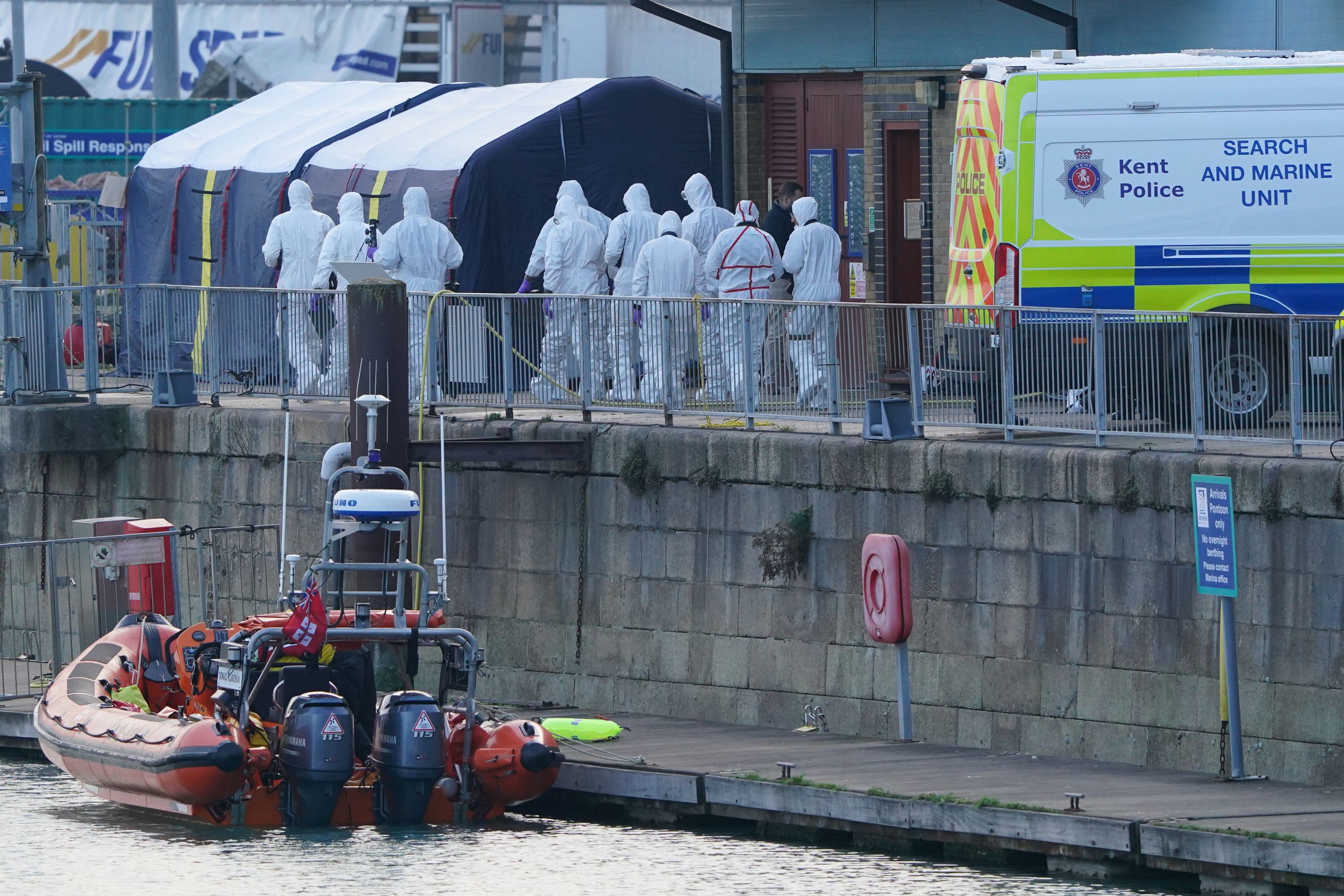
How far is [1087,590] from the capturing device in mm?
14367

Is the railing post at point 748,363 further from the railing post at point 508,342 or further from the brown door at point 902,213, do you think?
the brown door at point 902,213

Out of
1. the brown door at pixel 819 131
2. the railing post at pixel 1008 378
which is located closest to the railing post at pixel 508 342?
the railing post at pixel 1008 378

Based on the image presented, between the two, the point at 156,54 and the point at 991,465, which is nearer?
the point at 991,465

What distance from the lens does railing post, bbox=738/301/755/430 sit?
641 inches

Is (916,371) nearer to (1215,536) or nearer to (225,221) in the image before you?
(1215,536)

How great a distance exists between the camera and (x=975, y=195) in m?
16.0

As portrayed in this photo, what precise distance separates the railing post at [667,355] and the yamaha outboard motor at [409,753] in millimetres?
3369

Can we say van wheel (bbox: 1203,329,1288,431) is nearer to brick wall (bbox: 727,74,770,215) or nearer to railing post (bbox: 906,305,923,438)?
railing post (bbox: 906,305,923,438)

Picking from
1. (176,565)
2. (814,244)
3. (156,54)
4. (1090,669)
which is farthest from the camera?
(156,54)

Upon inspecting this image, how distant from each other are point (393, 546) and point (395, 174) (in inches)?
249

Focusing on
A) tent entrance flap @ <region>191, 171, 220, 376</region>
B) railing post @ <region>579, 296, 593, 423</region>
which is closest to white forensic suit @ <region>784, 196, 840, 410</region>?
railing post @ <region>579, 296, 593, 423</region>

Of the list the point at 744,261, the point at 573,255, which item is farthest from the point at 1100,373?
the point at 573,255

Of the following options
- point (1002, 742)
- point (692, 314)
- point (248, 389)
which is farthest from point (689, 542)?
point (248, 389)

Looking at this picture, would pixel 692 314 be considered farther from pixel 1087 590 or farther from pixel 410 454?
pixel 1087 590
